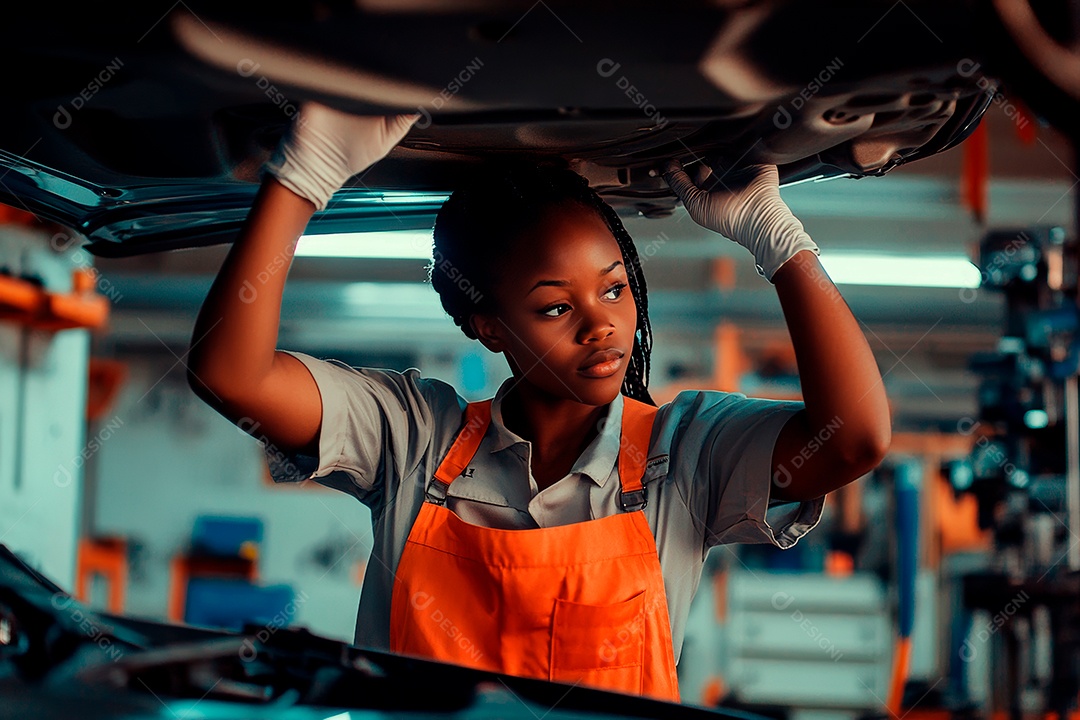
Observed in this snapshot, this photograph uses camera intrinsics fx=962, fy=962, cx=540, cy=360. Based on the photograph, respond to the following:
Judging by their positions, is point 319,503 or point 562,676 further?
point 319,503

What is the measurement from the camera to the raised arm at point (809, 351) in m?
1.04

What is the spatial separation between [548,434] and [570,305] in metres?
0.20

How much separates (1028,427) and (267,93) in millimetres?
3284

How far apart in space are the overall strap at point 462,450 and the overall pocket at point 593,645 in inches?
8.5

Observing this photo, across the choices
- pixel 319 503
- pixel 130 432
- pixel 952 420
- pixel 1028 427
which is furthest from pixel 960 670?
pixel 130 432

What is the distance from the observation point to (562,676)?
107 centimetres

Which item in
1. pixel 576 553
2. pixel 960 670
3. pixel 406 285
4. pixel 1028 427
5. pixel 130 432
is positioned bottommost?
pixel 960 670

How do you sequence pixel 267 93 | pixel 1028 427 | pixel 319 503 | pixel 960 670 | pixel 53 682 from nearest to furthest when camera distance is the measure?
pixel 53 682, pixel 267 93, pixel 1028 427, pixel 960 670, pixel 319 503

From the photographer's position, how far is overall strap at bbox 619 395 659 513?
1.16m

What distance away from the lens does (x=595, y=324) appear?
1.10m

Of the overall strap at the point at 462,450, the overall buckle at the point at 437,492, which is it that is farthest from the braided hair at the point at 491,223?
the overall buckle at the point at 437,492

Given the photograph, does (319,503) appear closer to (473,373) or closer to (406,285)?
(473,373)

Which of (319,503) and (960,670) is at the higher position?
(319,503)

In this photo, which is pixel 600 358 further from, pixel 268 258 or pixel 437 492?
pixel 268 258
